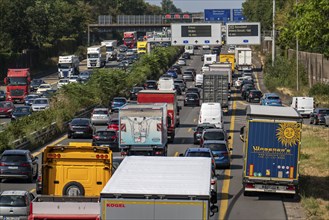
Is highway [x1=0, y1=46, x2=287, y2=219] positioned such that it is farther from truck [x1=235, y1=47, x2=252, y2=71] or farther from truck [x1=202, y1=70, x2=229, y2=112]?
truck [x1=235, y1=47, x2=252, y2=71]

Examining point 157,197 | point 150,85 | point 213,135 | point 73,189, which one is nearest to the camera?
point 157,197

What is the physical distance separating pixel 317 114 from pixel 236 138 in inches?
511

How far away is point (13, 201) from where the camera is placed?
2584 cm

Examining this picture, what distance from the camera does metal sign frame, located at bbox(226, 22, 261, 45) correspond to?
10106 centimetres

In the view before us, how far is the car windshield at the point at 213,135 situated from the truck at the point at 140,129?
Result: 4043mm

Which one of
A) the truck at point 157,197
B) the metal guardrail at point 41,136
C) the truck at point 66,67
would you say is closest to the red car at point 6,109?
the metal guardrail at point 41,136

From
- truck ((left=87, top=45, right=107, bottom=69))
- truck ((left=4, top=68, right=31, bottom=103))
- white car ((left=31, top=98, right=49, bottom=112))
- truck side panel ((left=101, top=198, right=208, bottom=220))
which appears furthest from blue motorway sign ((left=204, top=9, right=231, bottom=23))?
truck side panel ((left=101, top=198, right=208, bottom=220))

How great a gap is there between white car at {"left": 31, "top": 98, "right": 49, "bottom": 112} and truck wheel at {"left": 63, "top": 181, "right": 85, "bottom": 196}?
4591 centimetres

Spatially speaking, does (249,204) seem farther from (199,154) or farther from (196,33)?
(196,33)

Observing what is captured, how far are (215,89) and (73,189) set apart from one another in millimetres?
48308

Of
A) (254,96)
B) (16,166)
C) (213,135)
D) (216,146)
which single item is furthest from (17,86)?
(16,166)

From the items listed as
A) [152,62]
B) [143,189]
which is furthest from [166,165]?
[152,62]

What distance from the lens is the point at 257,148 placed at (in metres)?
31.7

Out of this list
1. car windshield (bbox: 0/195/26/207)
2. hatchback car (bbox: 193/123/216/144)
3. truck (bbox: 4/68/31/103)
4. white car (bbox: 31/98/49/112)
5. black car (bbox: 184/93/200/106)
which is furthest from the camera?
truck (bbox: 4/68/31/103)
